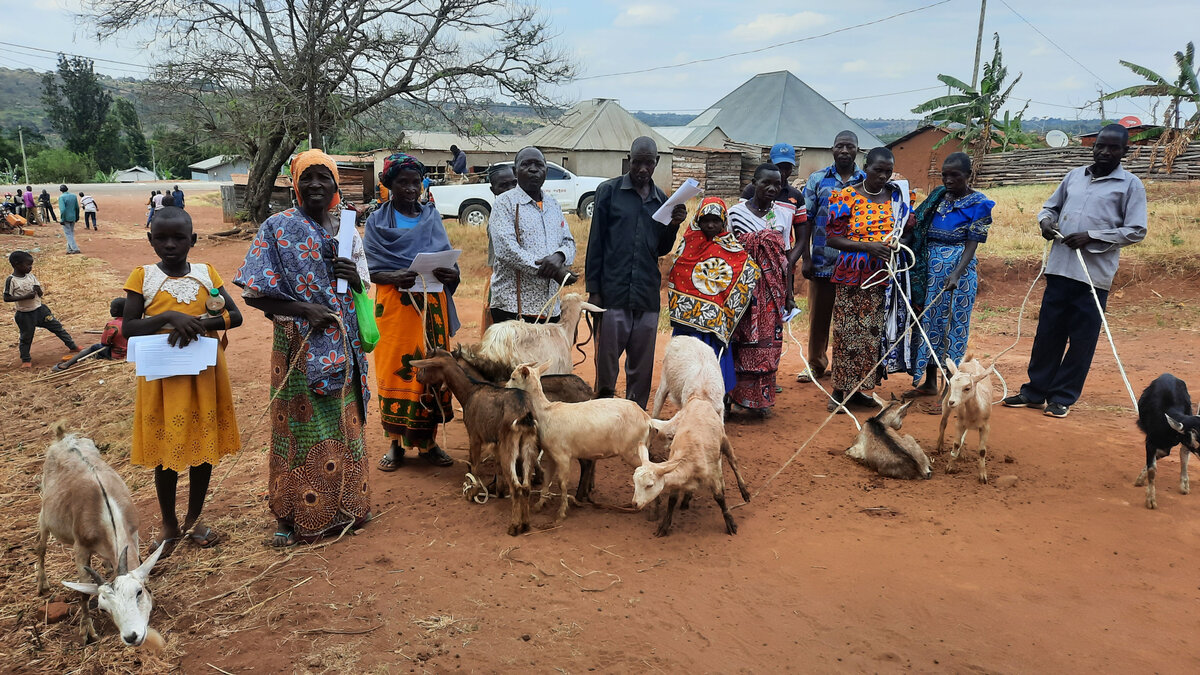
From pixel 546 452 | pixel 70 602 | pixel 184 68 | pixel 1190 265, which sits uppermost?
pixel 184 68

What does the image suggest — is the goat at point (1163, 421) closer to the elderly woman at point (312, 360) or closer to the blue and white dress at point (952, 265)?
the blue and white dress at point (952, 265)

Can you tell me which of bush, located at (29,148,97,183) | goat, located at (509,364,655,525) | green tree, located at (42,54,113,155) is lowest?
goat, located at (509,364,655,525)

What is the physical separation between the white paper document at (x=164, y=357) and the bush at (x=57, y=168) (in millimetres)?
53560

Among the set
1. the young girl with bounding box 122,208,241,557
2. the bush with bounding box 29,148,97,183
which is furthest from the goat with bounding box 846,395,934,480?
the bush with bounding box 29,148,97,183

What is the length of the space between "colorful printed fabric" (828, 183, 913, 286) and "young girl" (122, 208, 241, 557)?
4645 mm

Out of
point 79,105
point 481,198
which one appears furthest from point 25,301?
point 79,105

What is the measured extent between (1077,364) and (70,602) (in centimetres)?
725

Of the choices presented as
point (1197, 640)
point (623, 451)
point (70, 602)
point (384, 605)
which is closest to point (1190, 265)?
point (1197, 640)

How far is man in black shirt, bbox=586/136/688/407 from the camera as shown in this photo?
5430mm

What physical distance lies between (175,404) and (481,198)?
1584cm

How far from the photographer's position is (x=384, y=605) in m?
3.43

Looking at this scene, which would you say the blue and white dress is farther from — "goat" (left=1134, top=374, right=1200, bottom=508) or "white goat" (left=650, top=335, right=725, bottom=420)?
"white goat" (left=650, top=335, right=725, bottom=420)

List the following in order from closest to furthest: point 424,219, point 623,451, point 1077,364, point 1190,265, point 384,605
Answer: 1. point 384,605
2. point 623,451
3. point 424,219
4. point 1077,364
5. point 1190,265

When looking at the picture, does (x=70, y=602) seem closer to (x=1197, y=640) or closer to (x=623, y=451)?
(x=623, y=451)
